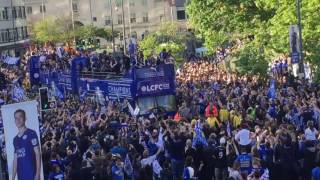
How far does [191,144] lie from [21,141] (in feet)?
19.5

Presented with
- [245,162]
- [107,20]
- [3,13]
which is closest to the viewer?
[245,162]

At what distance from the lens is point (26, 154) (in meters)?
14.3

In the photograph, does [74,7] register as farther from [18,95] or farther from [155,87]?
[155,87]

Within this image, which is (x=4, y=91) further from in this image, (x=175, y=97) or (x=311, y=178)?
(x=311, y=178)

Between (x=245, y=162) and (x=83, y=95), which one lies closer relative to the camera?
(x=245, y=162)

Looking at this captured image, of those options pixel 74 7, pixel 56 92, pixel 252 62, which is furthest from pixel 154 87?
pixel 74 7

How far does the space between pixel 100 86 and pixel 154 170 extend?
1467 centimetres

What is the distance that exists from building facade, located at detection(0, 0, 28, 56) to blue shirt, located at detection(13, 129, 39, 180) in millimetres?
71654

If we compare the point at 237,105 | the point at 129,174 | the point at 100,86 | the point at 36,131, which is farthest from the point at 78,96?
the point at 36,131

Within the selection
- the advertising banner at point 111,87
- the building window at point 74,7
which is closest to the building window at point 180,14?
the building window at point 74,7

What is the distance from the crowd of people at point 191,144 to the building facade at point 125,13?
7032 centimetres

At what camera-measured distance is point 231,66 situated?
47.2 m

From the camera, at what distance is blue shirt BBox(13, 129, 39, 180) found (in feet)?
46.5

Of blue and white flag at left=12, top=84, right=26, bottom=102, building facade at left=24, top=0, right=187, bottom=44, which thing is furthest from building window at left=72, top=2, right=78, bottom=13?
blue and white flag at left=12, top=84, right=26, bottom=102
